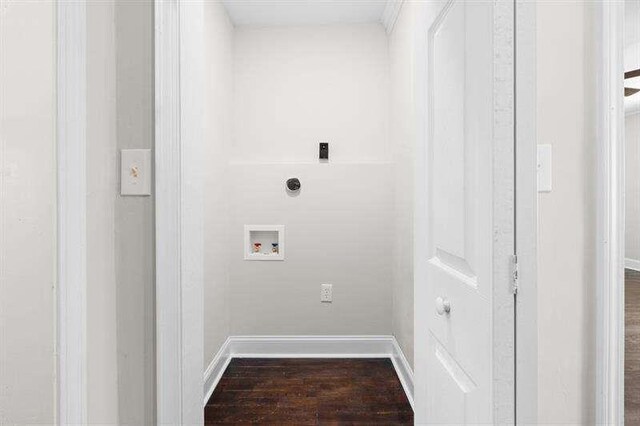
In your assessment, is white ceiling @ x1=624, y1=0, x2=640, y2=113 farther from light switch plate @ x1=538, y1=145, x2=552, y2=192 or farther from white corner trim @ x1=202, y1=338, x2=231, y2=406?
white corner trim @ x1=202, y1=338, x2=231, y2=406

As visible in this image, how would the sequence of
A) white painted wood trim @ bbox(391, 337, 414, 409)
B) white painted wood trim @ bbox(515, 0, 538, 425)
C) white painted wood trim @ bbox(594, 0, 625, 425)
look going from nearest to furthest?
white painted wood trim @ bbox(515, 0, 538, 425), white painted wood trim @ bbox(594, 0, 625, 425), white painted wood trim @ bbox(391, 337, 414, 409)

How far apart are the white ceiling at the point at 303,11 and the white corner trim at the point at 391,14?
0.04 m

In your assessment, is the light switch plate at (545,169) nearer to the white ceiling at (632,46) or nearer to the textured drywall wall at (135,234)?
the white ceiling at (632,46)

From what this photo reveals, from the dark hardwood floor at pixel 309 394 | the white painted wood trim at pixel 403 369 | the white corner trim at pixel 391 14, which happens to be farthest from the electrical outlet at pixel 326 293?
the white corner trim at pixel 391 14

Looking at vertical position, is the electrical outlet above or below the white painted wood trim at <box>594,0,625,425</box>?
below

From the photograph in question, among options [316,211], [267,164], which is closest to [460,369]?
[316,211]

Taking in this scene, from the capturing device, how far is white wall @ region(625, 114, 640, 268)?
78cm

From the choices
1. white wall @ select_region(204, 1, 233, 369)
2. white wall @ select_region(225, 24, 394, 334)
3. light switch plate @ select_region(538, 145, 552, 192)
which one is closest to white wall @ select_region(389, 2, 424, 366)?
white wall @ select_region(225, 24, 394, 334)

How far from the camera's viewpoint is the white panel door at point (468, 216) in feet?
2.40

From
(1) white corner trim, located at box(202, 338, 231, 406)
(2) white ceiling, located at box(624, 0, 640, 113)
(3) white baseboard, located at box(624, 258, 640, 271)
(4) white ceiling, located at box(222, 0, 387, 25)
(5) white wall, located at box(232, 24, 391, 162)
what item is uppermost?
(4) white ceiling, located at box(222, 0, 387, 25)

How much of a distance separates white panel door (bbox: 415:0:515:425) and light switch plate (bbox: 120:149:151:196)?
80 cm

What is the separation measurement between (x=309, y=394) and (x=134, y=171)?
177 cm

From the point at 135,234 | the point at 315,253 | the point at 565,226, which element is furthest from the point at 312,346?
the point at 565,226

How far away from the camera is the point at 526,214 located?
73cm
